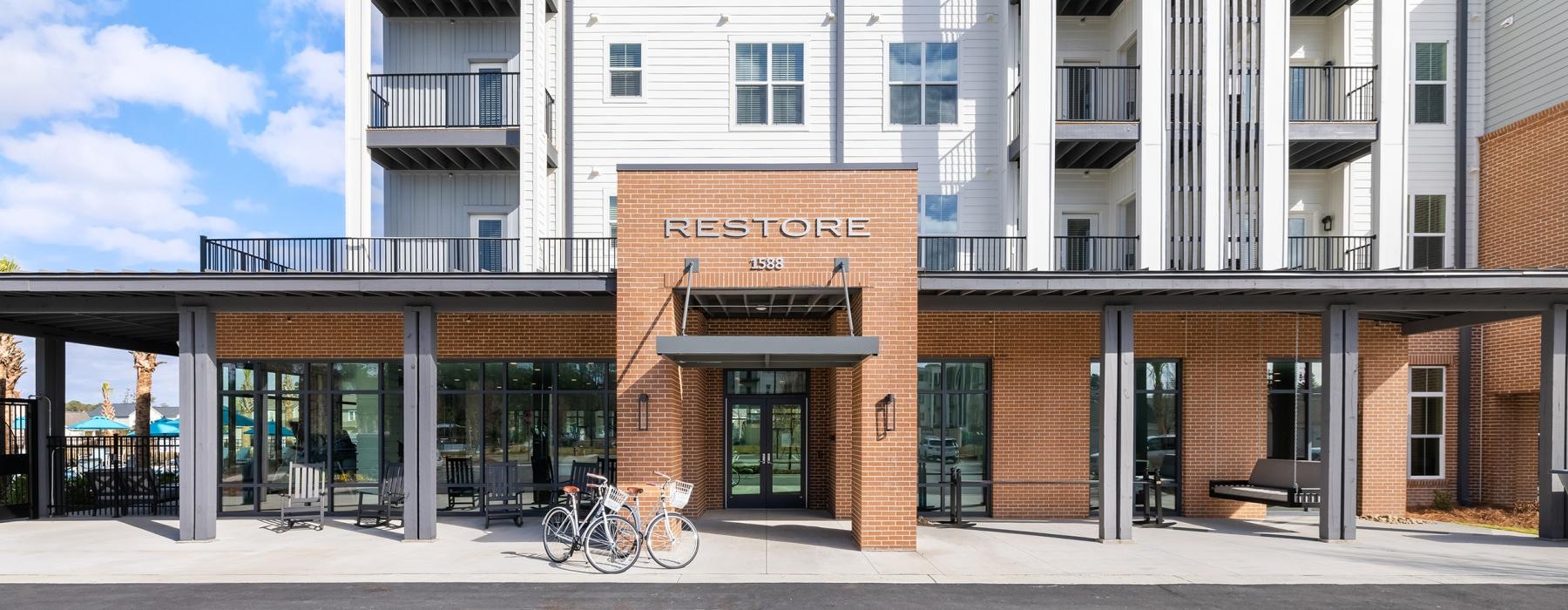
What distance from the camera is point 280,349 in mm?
14898

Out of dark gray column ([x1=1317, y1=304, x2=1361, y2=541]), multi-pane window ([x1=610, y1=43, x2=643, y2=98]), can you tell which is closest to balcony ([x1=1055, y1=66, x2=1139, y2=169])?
dark gray column ([x1=1317, y1=304, x2=1361, y2=541])

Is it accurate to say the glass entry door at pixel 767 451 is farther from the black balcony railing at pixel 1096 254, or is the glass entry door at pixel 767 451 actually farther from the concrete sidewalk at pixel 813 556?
the black balcony railing at pixel 1096 254

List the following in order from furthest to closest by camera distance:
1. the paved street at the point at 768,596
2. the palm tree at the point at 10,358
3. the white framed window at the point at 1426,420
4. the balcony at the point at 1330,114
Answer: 1. the palm tree at the point at 10,358
2. the white framed window at the point at 1426,420
3. the balcony at the point at 1330,114
4. the paved street at the point at 768,596

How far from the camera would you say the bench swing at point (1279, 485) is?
12.9 m

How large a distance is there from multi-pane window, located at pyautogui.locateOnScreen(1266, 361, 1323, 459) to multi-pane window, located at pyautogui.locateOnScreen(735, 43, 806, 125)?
9414 millimetres

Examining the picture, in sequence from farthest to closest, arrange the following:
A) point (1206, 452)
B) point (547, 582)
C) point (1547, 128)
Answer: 1. point (1547, 128)
2. point (1206, 452)
3. point (547, 582)

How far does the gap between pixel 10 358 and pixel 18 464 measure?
13.7 m

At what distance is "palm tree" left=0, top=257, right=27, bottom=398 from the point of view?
24406 millimetres

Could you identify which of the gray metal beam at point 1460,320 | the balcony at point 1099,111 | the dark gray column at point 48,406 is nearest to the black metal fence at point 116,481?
the dark gray column at point 48,406

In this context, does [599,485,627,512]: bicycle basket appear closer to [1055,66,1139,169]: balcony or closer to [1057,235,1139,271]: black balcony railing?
[1057,235,1139,271]: black balcony railing

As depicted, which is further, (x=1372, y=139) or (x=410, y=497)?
(x=1372, y=139)

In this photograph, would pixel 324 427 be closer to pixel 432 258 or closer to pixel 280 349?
pixel 280 349

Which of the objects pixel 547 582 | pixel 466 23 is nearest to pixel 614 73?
pixel 466 23

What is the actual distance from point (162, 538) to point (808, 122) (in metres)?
11.8
